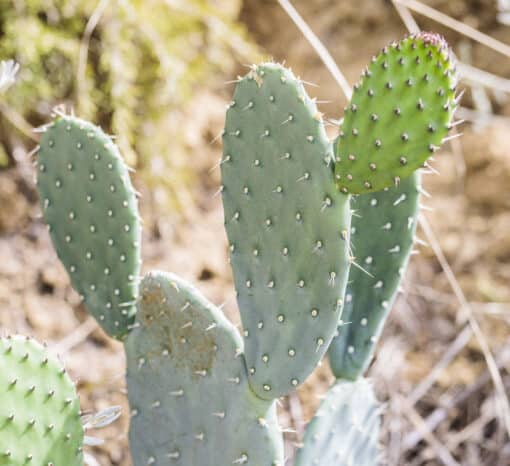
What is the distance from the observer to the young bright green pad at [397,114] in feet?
3.16

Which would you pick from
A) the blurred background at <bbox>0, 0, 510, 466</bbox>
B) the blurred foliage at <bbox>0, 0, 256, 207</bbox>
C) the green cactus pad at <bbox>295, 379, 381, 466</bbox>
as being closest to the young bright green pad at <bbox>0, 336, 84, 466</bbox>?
the green cactus pad at <bbox>295, 379, 381, 466</bbox>

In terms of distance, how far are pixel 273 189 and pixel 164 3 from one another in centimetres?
164

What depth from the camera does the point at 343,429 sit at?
140 centimetres

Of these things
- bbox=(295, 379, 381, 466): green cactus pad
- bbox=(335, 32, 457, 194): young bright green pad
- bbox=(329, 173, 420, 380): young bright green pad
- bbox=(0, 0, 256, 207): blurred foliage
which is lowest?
bbox=(295, 379, 381, 466): green cactus pad

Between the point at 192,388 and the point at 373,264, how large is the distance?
355 millimetres

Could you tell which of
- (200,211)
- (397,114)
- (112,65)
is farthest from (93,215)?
(200,211)

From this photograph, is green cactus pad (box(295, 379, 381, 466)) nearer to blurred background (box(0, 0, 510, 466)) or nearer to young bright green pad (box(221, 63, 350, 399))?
young bright green pad (box(221, 63, 350, 399))

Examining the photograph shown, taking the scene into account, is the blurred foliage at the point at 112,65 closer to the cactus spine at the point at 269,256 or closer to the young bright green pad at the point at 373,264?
the cactus spine at the point at 269,256

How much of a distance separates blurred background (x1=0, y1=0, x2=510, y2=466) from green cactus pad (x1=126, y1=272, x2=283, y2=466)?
0.73 meters

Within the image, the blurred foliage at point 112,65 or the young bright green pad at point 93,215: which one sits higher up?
the blurred foliage at point 112,65

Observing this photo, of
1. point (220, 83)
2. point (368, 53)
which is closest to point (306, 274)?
point (220, 83)

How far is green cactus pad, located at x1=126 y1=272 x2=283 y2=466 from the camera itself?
123 centimetres

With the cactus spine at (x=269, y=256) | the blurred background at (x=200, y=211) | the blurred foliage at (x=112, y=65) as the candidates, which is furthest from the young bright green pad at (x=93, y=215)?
the blurred foliage at (x=112, y=65)

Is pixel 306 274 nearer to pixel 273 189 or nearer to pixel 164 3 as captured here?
pixel 273 189
